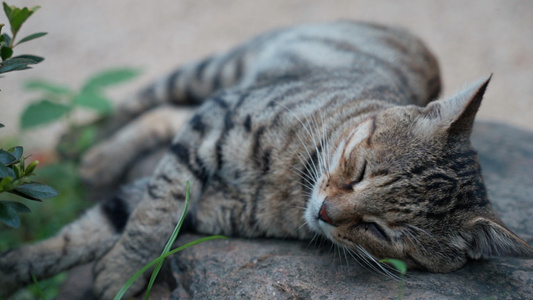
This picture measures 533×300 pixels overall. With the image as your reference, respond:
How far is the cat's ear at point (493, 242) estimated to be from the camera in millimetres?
1742

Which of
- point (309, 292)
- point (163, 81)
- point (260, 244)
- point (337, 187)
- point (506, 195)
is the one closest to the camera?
point (309, 292)

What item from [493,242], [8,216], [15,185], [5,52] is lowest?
[493,242]

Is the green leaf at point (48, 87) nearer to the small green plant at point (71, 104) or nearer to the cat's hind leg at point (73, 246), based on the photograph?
the small green plant at point (71, 104)

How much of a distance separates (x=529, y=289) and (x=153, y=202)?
65.4 inches

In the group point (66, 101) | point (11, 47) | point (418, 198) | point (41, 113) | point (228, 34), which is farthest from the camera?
point (228, 34)

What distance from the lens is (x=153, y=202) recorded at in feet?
7.36

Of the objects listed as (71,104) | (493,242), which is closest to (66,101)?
(71,104)

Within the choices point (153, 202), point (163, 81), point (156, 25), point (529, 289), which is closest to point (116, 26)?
point (156, 25)

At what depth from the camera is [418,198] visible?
1.82 metres

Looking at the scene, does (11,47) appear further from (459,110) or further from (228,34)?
(228,34)

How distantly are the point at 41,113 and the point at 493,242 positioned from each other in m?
2.83

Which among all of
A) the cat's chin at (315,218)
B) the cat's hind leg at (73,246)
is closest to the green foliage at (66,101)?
the cat's hind leg at (73,246)

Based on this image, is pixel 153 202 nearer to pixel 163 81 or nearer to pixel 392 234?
pixel 392 234

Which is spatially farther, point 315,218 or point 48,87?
point 48,87
